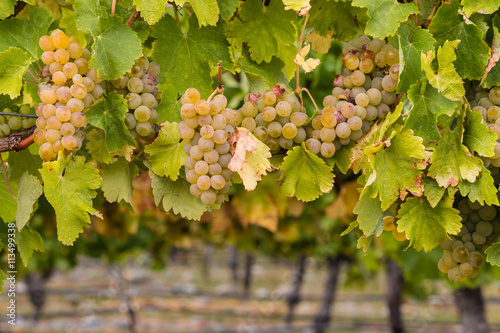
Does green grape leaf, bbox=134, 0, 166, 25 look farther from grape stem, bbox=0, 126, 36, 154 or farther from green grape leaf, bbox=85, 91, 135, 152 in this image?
grape stem, bbox=0, 126, 36, 154

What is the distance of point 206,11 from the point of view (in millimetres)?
1127

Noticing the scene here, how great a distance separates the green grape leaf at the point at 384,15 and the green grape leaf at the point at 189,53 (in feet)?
1.13

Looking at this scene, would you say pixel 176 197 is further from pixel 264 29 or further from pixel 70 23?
pixel 70 23

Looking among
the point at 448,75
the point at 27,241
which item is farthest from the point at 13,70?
the point at 448,75

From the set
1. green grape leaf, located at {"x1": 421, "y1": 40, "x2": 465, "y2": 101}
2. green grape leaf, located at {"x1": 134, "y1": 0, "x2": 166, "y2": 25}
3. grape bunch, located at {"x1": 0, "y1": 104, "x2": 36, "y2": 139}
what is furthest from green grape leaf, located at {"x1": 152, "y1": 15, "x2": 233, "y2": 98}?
green grape leaf, located at {"x1": 421, "y1": 40, "x2": 465, "y2": 101}

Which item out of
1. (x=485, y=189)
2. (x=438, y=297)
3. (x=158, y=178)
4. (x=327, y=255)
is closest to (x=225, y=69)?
(x=158, y=178)

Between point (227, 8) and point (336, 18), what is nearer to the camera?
point (227, 8)

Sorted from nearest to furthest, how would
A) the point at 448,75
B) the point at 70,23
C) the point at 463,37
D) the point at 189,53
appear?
the point at 448,75 → the point at 463,37 → the point at 189,53 → the point at 70,23

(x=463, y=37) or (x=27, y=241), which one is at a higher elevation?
(x=463, y=37)

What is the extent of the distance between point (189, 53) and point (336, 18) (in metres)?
0.39

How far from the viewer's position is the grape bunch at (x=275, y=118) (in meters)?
1.12

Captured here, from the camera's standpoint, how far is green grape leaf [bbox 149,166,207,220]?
1171 mm

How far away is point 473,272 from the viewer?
123 cm

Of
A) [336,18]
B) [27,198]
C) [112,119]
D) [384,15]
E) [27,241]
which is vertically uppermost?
[384,15]
